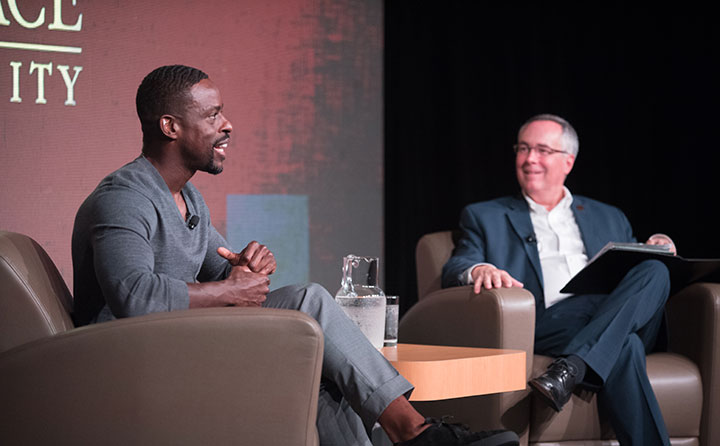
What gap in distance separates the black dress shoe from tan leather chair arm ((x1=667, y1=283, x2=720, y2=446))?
19.5 inches

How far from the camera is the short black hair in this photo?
6.24ft

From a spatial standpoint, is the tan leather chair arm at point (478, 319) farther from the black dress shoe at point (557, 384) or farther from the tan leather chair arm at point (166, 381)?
the tan leather chair arm at point (166, 381)

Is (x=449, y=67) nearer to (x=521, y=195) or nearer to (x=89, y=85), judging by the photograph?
(x=521, y=195)

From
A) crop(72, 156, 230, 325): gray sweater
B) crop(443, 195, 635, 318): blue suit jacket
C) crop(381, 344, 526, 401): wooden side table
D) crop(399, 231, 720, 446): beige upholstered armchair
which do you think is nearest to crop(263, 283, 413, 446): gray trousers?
crop(381, 344, 526, 401): wooden side table

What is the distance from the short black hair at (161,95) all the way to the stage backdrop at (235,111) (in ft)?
2.93

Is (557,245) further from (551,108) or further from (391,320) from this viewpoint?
(551,108)

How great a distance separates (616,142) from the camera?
13.4ft

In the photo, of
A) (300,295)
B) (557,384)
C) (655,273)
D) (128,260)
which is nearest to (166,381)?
(128,260)

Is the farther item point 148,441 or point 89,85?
point 89,85

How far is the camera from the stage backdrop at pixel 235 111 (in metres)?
2.63

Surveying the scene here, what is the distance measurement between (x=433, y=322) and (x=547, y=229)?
73 cm

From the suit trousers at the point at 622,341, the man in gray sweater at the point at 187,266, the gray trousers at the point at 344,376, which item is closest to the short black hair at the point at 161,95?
the man in gray sweater at the point at 187,266

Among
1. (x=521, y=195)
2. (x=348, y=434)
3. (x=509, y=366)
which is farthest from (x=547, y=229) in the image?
(x=348, y=434)

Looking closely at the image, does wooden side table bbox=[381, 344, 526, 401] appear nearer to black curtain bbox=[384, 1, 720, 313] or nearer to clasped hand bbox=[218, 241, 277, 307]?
clasped hand bbox=[218, 241, 277, 307]
